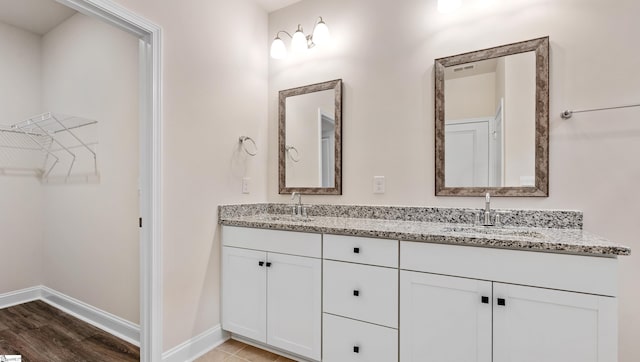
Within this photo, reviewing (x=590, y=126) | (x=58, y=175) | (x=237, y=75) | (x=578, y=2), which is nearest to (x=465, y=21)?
(x=578, y=2)

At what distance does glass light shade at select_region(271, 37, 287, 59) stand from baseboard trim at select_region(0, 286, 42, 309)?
10.8ft

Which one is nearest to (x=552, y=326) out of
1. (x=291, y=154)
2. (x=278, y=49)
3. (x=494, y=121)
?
(x=494, y=121)

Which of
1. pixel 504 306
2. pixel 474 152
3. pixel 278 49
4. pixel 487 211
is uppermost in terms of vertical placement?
pixel 278 49

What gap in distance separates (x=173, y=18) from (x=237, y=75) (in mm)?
588

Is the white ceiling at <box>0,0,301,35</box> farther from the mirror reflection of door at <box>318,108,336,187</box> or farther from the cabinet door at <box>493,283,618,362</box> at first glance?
the cabinet door at <box>493,283,618,362</box>

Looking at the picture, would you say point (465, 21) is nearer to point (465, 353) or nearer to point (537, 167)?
point (537, 167)

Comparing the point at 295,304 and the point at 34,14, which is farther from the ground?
the point at 34,14

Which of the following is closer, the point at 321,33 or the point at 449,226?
the point at 449,226

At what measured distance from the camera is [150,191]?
1.74 m

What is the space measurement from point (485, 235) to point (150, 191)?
180 cm

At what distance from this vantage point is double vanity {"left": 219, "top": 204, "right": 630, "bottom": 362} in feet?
3.97

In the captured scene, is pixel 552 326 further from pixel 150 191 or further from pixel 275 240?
pixel 150 191

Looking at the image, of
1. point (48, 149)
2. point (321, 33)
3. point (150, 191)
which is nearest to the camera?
point (150, 191)

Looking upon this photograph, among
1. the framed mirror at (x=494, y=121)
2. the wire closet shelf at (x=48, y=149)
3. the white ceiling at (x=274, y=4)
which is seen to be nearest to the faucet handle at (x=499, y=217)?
the framed mirror at (x=494, y=121)
